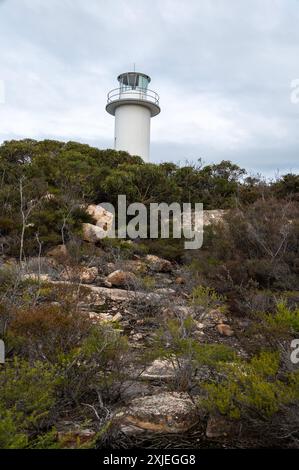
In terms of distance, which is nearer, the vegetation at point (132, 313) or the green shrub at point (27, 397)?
the green shrub at point (27, 397)

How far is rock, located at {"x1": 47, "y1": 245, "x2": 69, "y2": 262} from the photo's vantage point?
8781 millimetres

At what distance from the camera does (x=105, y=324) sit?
162 inches

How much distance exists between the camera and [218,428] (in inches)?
126

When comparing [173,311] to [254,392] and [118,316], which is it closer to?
[118,316]

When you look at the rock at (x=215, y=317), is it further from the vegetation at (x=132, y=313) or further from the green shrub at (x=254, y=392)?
the green shrub at (x=254, y=392)

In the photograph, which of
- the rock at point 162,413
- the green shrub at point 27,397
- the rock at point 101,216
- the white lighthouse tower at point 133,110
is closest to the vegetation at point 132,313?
the green shrub at point 27,397

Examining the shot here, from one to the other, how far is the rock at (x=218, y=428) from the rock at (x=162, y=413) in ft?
0.60

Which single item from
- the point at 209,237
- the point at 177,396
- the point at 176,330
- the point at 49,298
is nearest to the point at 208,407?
the point at 177,396

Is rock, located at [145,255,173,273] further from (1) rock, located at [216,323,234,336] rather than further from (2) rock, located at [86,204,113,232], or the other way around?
(1) rock, located at [216,323,234,336]

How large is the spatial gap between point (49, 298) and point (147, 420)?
2600 mm

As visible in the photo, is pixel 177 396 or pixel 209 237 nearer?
pixel 177 396

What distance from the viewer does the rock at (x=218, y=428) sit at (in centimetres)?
316

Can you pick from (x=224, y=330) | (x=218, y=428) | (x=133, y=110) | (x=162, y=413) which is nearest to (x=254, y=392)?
(x=218, y=428)
